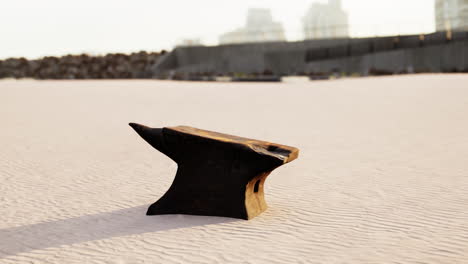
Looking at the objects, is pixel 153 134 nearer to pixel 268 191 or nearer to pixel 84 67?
pixel 268 191

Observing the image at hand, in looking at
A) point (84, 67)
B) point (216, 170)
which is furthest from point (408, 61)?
point (216, 170)

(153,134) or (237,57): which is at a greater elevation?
(237,57)

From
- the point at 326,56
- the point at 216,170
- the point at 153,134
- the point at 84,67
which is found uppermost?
the point at 84,67

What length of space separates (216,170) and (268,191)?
5.67 feet

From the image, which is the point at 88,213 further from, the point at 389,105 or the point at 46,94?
the point at 46,94

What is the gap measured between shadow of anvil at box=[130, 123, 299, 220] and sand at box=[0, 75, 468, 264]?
0.64 ft

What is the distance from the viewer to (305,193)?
902cm

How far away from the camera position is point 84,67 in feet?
168

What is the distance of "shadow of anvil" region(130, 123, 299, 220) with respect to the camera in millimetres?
7535

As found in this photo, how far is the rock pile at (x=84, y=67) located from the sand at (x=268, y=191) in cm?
2655

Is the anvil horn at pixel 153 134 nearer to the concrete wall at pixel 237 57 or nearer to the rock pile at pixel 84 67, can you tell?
the concrete wall at pixel 237 57

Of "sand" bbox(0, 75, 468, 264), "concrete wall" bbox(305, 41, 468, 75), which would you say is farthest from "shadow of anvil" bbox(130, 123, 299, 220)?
"concrete wall" bbox(305, 41, 468, 75)

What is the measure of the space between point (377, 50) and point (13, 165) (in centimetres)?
3210

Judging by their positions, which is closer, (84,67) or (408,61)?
(408,61)
